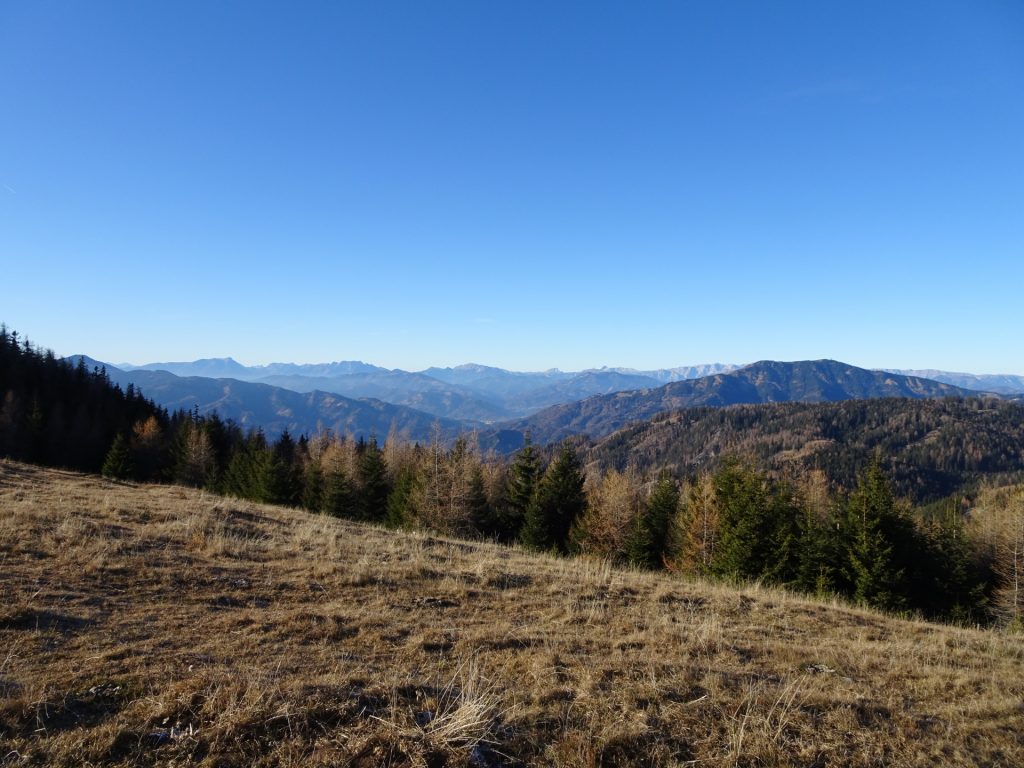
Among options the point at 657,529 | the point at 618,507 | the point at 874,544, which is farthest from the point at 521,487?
the point at 874,544

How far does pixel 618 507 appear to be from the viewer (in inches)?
1607

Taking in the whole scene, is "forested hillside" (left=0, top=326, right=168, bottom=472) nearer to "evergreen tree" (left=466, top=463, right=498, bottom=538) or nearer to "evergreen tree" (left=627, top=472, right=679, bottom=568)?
"evergreen tree" (left=466, top=463, right=498, bottom=538)

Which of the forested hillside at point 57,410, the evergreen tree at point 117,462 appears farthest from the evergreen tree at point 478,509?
the forested hillside at point 57,410

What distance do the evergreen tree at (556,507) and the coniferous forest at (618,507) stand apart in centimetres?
12

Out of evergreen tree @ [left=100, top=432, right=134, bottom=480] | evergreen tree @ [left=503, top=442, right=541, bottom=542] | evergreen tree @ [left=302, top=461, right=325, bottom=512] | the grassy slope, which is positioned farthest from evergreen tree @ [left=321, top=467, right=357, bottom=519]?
the grassy slope

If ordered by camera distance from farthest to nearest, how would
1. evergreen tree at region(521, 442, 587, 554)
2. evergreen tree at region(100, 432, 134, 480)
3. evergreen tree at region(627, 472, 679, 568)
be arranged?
evergreen tree at region(100, 432, 134, 480)
evergreen tree at region(521, 442, 587, 554)
evergreen tree at region(627, 472, 679, 568)

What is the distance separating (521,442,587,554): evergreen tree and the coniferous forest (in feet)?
0.39

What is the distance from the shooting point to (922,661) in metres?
7.52

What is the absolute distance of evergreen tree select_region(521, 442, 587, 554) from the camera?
1597 inches

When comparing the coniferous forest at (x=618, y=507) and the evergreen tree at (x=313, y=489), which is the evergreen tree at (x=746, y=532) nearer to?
the coniferous forest at (x=618, y=507)

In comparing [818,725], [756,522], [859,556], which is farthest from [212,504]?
[859,556]

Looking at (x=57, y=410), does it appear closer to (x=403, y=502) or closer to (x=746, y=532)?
(x=403, y=502)

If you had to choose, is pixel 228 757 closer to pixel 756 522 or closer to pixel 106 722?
pixel 106 722

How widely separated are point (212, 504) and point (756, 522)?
27793 millimetres
